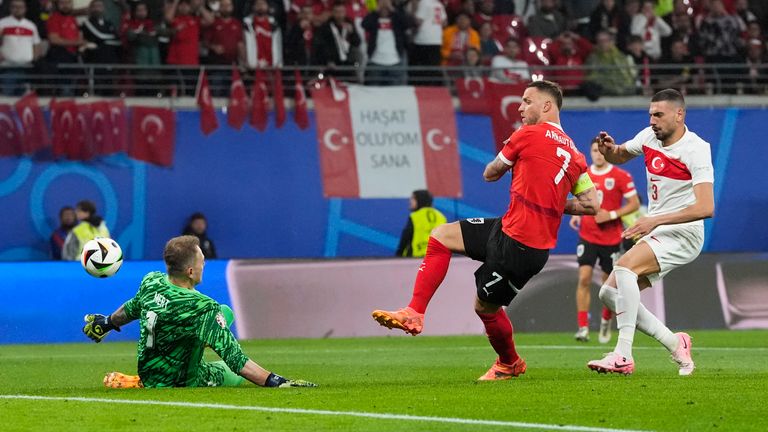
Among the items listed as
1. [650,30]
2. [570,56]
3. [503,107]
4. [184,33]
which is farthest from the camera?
[650,30]

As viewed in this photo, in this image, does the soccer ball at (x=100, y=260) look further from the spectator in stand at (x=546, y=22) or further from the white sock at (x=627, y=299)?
the spectator in stand at (x=546, y=22)

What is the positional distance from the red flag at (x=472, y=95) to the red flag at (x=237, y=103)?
3.75 m

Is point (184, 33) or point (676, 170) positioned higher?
point (184, 33)

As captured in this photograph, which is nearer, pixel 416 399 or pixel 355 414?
pixel 355 414

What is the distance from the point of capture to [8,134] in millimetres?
22203

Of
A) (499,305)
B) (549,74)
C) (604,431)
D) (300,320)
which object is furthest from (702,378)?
(549,74)

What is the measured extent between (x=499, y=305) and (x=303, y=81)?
1430cm

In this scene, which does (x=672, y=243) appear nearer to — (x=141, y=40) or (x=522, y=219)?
(x=522, y=219)

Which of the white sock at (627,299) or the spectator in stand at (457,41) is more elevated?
the spectator in stand at (457,41)

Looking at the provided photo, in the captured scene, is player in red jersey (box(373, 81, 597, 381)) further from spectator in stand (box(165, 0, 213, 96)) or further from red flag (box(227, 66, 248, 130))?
spectator in stand (box(165, 0, 213, 96))

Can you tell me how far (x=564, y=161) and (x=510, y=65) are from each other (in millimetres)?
15198

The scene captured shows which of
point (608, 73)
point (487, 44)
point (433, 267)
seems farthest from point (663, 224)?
point (608, 73)

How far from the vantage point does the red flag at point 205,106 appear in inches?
910

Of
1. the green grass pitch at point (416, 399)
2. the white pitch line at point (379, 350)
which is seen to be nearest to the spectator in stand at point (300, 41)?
the white pitch line at point (379, 350)
